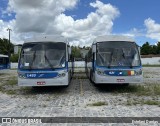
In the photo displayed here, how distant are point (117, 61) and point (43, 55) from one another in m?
3.93

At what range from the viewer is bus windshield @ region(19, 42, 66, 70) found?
48.6ft

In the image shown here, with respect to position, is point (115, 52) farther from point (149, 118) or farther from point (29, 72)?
point (149, 118)

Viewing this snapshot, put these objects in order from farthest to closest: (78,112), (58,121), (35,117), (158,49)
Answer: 1. (158,49)
2. (78,112)
3. (35,117)
4. (58,121)

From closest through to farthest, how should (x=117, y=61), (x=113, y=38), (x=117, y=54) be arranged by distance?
(x=117, y=61), (x=117, y=54), (x=113, y=38)

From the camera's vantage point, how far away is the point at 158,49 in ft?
363

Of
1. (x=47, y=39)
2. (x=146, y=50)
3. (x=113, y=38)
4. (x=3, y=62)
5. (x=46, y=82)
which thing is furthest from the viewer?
(x=146, y=50)

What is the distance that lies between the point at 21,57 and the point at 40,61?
1053 millimetres

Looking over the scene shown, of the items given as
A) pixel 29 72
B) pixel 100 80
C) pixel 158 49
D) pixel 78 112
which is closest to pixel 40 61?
pixel 29 72

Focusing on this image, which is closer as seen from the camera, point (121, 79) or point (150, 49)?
point (121, 79)

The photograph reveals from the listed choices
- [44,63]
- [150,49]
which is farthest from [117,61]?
[150,49]

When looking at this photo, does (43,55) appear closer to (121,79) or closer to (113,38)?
(113,38)

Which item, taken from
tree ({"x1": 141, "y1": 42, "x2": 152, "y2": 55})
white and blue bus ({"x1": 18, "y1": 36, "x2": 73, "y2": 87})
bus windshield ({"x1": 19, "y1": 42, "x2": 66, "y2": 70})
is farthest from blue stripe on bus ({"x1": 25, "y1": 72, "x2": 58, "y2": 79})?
tree ({"x1": 141, "y1": 42, "x2": 152, "y2": 55})

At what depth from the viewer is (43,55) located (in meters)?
15.0

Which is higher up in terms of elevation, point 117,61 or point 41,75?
point 117,61
